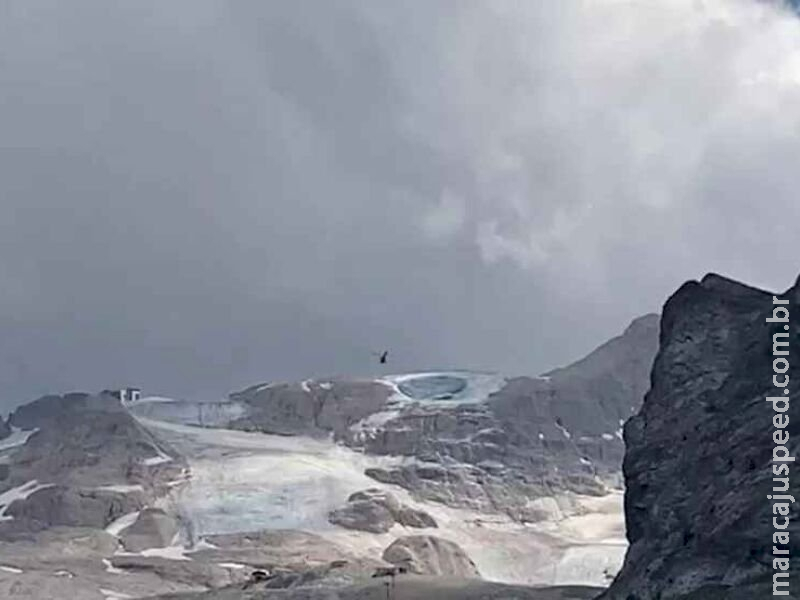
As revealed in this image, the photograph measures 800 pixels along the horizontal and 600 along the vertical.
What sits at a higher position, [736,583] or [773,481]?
[773,481]

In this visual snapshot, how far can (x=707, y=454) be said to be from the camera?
102 metres

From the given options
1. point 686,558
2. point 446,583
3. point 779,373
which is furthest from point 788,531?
point 446,583

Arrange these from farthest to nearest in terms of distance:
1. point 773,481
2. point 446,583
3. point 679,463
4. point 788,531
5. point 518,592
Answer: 1. point 446,583
2. point 518,592
3. point 679,463
4. point 773,481
5. point 788,531

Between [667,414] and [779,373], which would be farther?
[667,414]

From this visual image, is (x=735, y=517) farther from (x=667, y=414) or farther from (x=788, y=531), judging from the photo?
(x=667, y=414)

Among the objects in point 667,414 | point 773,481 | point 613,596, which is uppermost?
point 667,414

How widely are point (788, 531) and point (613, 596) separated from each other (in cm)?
2285

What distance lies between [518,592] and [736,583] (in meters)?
78.8

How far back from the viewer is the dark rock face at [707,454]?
87.6 meters

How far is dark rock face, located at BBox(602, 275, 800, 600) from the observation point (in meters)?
87.6

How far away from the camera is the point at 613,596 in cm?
10256

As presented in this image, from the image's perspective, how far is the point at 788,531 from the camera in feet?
270

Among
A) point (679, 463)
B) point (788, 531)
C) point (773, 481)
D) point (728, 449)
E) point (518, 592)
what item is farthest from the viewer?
point (518, 592)

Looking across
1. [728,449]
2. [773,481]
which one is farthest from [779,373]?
[773,481]
